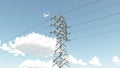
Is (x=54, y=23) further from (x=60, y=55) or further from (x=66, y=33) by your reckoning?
(x=60, y=55)

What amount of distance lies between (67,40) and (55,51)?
333 cm

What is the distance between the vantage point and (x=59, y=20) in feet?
164

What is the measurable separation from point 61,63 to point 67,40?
17.2 ft

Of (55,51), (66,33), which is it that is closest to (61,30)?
(66,33)

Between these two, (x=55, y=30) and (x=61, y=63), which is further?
(x=55, y=30)

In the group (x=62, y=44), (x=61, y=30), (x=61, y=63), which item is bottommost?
(x=61, y=63)

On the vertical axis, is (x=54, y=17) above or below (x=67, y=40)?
above

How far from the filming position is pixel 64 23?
49500 millimetres

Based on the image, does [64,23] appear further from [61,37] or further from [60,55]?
[60,55]

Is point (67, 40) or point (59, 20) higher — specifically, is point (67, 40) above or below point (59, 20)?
below

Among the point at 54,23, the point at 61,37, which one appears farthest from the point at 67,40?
the point at 54,23

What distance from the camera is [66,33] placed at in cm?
4931

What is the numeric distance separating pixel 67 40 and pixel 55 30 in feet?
10.5

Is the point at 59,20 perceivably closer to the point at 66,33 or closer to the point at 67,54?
the point at 66,33
